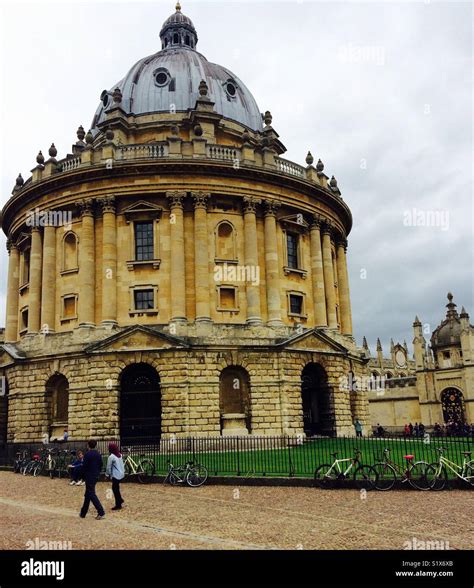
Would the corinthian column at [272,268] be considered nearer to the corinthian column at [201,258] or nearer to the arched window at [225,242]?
the arched window at [225,242]

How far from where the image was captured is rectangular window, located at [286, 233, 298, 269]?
121ft

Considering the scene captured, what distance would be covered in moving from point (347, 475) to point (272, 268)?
1890cm

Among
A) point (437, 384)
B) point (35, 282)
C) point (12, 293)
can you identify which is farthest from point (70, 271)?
point (437, 384)

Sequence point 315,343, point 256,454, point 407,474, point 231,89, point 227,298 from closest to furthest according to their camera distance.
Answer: point 407,474 → point 256,454 → point 227,298 → point 315,343 → point 231,89

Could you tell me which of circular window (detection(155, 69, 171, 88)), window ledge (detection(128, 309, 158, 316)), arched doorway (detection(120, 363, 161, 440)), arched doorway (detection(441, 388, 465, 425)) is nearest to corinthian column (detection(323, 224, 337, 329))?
window ledge (detection(128, 309, 158, 316))

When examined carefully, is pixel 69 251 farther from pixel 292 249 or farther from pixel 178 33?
pixel 178 33

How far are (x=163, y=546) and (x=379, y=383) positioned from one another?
1937 inches

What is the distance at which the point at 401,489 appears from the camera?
53.0 ft

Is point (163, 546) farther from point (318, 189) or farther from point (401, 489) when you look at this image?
point (318, 189)

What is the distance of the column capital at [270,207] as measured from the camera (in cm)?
3512

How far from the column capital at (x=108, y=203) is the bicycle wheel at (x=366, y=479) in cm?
2245

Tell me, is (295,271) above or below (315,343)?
above

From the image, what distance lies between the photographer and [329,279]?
3884 centimetres
